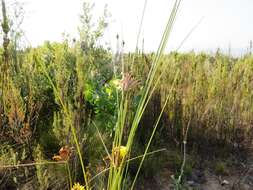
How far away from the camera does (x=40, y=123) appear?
304 cm

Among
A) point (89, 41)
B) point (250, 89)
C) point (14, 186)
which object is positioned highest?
point (89, 41)

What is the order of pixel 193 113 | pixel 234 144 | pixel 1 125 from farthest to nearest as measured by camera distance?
pixel 234 144
pixel 193 113
pixel 1 125

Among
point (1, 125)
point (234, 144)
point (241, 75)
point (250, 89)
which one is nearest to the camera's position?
point (1, 125)

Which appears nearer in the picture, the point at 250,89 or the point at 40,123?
the point at 40,123

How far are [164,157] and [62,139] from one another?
96 cm

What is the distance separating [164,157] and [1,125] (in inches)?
55.4

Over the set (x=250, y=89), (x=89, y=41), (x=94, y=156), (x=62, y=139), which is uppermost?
(x=89, y=41)

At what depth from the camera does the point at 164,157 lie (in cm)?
282

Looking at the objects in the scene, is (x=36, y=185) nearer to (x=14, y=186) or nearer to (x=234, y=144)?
(x=14, y=186)

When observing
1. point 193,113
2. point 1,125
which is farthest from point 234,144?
point 1,125

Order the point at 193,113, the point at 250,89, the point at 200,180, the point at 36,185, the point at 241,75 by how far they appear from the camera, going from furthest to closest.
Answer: the point at 241,75 < the point at 250,89 < the point at 193,113 < the point at 200,180 < the point at 36,185

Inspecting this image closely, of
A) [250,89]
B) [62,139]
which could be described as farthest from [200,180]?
[250,89]

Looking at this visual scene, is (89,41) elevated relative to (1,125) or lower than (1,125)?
elevated

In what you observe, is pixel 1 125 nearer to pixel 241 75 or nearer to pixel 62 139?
pixel 62 139
